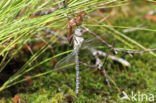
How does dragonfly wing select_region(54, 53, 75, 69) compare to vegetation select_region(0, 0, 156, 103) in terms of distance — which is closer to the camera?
vegetation select_region(0, 0, 156, 103)

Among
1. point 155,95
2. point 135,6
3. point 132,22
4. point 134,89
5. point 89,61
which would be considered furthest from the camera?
point 135,6

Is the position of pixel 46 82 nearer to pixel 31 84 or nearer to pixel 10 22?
pixel 31 84

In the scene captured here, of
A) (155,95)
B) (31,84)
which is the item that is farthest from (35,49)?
(155,95)

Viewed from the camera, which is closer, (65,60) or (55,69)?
(65,60)

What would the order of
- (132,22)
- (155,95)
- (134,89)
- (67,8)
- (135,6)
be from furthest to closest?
(135,6)
(132,22)
(134,89)
(155,95)
(67,8)

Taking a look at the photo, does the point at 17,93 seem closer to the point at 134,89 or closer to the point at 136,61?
the point at 134,89

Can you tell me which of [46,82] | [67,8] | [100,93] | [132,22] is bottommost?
[132,22]

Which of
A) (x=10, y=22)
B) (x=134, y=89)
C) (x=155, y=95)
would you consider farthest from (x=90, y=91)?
(x=10, y=22)

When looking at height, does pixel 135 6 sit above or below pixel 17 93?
below

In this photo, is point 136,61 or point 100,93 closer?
point 100,93

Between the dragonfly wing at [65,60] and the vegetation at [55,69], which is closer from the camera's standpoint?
the vegetation at [55,69]
